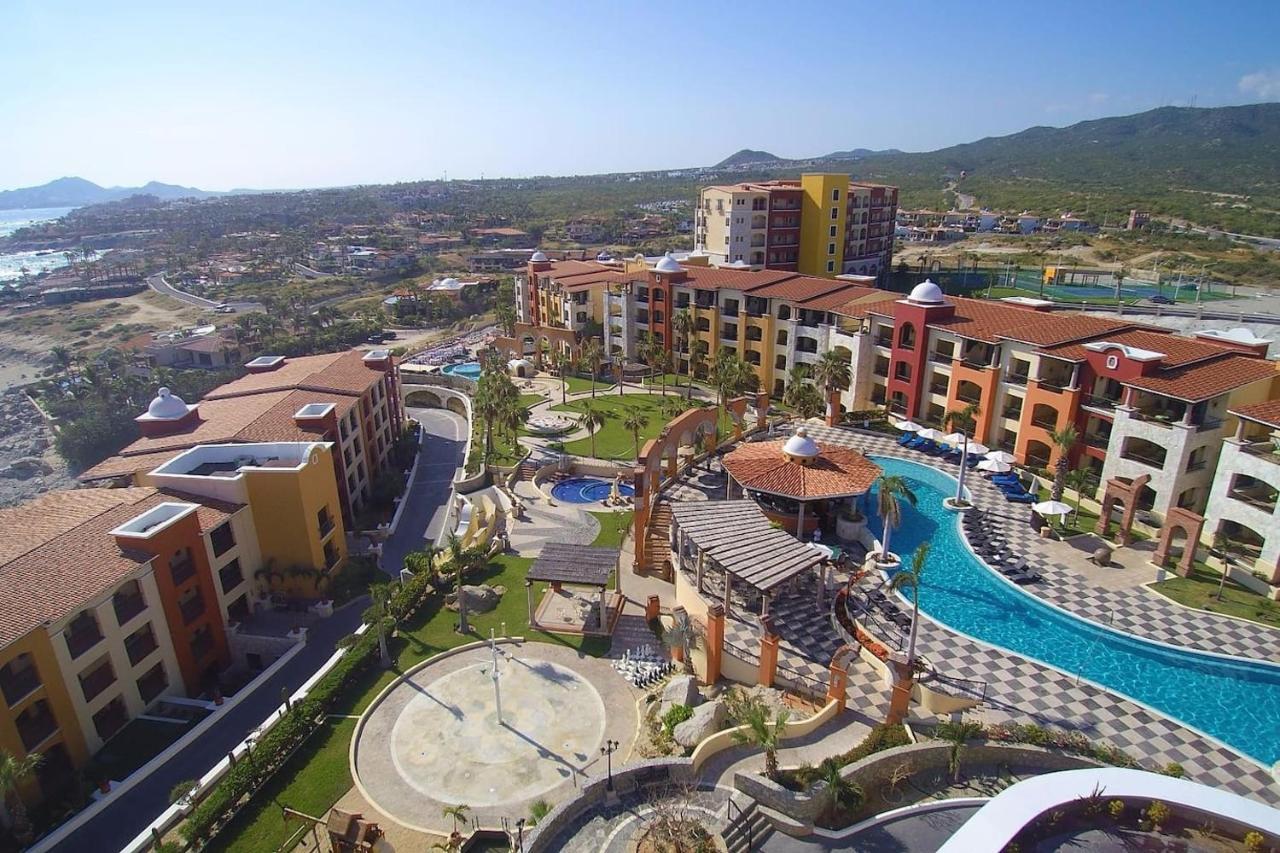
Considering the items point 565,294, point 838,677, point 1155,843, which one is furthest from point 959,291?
point 1155,843

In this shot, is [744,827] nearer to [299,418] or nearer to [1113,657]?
[1113,657]

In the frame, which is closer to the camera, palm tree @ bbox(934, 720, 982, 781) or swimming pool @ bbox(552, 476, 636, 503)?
palm tree @ bbox(934, 720, 982, 781)

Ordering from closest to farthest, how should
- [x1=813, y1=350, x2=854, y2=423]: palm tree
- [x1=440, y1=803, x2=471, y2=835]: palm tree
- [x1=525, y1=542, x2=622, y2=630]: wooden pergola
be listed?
[x1=440, y1=803, x2=471, y2=835]: palm tree < [x1=525, y1=542, x2=622, y2=630]: wooden pergola < [x1=813, y1=350, x2=854, y2=423]: palm tree

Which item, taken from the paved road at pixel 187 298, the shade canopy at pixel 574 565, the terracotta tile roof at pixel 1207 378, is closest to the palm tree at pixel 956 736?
the shade canopy at pixel 574 565

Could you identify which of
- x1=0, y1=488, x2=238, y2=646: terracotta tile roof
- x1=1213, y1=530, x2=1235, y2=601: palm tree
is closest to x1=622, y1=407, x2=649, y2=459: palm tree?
x1=0, y1=488, x2=238, y2=646: terracotta tile roof

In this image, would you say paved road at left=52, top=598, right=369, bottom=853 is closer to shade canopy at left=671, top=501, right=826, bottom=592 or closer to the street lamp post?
the street lamp post

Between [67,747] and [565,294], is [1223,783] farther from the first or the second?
[565,294]

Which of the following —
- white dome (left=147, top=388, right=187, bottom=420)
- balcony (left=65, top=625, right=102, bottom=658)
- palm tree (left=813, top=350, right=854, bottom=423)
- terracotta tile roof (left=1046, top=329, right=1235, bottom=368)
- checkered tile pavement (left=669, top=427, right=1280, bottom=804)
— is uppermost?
terracotta tile roof (left=1046, top=329, right=1235, bottom=368)

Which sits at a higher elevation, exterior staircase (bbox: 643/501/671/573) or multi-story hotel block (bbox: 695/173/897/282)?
multi-story hotel block (bbox: 695/173/897/282)
